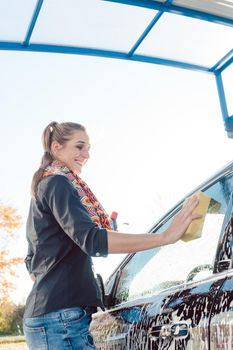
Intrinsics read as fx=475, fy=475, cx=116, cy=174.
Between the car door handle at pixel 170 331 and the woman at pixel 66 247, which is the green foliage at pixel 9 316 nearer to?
the woman at pixel 66 247

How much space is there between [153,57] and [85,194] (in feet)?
19.1

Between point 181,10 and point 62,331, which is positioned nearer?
point 62,331

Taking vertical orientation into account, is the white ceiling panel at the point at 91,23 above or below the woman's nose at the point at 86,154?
above

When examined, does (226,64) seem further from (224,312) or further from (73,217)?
(224,312)

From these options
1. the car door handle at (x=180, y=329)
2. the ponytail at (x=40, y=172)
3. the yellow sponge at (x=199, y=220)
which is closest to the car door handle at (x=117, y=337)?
the car door handle at (x=180, y=329)

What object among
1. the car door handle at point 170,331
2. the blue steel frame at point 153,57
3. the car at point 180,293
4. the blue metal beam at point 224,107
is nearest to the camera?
the car at point 180,293

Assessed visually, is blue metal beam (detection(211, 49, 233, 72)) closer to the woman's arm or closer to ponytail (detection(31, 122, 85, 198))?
ponytail (detection(31, 122, 85, 198))

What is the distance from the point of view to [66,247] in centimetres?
195

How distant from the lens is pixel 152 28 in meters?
6.60

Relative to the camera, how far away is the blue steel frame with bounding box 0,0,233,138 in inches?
230

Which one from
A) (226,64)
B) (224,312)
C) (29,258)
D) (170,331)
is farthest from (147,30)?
(224,312)

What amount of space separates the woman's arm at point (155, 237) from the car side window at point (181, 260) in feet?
0.48

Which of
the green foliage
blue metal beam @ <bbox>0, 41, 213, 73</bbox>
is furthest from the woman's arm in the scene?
the green foliage

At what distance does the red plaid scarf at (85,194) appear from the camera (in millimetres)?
1991
